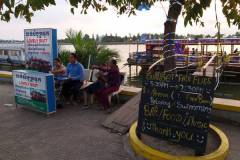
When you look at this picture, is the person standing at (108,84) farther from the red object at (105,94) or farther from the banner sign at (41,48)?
the banner sign at (41,48)

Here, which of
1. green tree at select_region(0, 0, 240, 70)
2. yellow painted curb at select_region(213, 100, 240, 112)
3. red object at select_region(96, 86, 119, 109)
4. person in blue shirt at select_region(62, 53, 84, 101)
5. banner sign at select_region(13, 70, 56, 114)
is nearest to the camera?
green tree at select_region(0, 0, 240, 70)

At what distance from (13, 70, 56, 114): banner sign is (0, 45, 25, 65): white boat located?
1633 cm

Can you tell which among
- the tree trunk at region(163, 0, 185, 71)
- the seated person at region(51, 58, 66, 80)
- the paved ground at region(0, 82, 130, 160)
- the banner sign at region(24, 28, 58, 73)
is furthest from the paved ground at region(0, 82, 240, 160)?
the tree trunk at region(163, 0, 185, 71)

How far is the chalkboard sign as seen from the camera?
4.28 m

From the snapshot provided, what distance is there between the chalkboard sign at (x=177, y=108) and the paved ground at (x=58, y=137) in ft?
2.39

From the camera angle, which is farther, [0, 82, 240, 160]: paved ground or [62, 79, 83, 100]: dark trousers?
[62, 79, 83, 100]: dark trousers

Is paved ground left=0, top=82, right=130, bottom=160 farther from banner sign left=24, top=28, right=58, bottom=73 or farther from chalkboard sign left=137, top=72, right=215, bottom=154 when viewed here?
banner sign left=24, top=28, right=58, bottom=73

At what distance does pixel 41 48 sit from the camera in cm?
786

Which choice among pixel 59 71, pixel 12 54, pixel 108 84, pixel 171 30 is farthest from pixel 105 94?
pixel 12 54

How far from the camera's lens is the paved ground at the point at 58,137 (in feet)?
16.2

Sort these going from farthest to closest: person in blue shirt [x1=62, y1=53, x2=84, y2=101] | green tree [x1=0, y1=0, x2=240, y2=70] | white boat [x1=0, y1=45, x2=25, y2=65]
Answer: white boat [x1=0, y1=45, x2=25, y2=65] < person in blue shirt [x1=62, y1=53, x2=84, y2=101] < green tree [x1=0, y1=0, x2=240, y2=70]

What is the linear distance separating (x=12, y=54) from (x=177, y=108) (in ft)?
73.9

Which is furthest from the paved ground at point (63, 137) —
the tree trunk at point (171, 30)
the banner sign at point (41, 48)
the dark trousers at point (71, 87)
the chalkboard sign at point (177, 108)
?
the tree trunk at point (171, 30)

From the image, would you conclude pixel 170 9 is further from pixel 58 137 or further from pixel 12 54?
pixel 12 54
